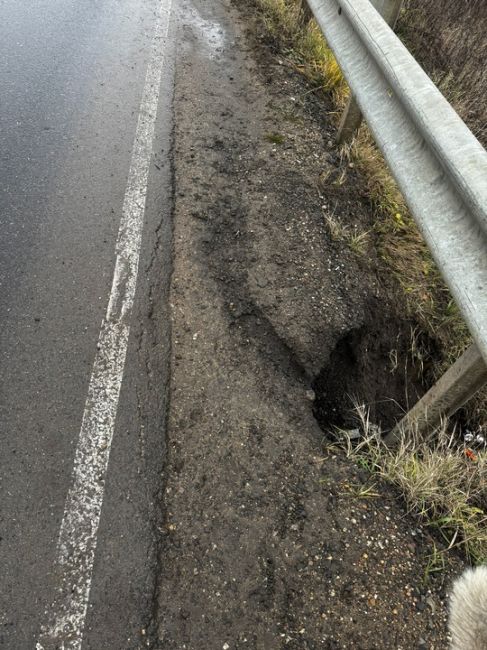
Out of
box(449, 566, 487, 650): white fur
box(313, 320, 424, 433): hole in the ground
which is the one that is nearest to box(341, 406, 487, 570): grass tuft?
box(313, 320, 424, 433): hole in the ground

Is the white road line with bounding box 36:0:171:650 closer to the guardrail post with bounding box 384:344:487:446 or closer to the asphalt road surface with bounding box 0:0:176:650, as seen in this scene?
the asphalt road surface with bounding box 0:0:176:650

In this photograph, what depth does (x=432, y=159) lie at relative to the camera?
2.40 metres

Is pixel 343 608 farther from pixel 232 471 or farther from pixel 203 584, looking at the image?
pixel 232 471

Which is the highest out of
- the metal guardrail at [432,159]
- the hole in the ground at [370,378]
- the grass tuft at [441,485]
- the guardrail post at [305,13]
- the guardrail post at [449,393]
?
the metal guardrail at [432,159]

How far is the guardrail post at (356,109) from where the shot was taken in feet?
12.2

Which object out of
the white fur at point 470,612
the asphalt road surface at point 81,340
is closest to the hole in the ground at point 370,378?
the asphalt road surface at point 81,340

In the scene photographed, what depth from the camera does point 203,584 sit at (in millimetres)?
2092

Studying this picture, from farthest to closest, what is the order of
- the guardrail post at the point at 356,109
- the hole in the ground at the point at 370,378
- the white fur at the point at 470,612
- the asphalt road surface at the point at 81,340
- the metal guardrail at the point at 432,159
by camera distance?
the guardrail post at the point at 356,109 → the hole in the ground at the point at 370,378 → the asphalt road surface at the point at 81,340 → the metal guardrail at the point at 432,159 → the white fur at the point at 470,612

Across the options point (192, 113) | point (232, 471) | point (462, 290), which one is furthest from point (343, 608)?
point (192, 113)

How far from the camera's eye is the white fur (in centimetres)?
139

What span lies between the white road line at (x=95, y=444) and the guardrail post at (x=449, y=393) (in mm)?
1580

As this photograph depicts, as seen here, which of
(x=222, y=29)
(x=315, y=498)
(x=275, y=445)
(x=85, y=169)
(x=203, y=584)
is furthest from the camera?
(x=222, y=29)

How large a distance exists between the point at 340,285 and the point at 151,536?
2061 millimetres

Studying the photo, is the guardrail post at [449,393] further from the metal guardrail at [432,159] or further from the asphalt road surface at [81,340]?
the asphalt road surface at [81,340]
